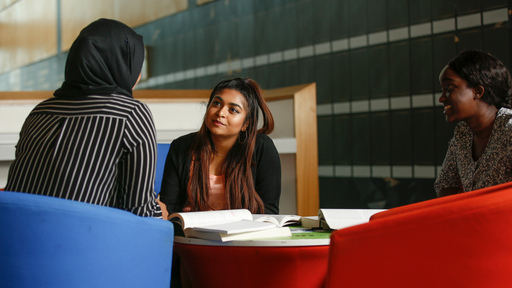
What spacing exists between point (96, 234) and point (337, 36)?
3.91m

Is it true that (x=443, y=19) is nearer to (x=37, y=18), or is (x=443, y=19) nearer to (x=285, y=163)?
(x=285, y=163)

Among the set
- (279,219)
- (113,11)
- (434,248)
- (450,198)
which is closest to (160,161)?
(279,219)

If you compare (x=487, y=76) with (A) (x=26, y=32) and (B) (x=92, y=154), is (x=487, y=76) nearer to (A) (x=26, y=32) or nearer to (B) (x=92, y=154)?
(B) (x=92, y=154)

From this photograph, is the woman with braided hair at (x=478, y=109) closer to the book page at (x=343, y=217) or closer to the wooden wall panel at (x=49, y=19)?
the book page at (x=343, y=217)

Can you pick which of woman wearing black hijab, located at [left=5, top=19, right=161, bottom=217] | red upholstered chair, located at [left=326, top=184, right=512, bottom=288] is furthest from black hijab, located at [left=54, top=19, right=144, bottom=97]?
red upholstered chair, located at [left=326, top=184, right=512, bottom=288]

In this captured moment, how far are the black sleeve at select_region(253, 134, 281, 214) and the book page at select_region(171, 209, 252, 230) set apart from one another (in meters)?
0.57

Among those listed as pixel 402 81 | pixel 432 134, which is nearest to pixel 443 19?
pixel 402 81

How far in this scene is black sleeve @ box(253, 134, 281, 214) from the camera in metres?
2.15

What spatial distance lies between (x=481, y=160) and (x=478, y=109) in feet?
0.66

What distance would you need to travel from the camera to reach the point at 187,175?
2.11m

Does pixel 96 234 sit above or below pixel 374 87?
below

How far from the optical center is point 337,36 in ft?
15.1

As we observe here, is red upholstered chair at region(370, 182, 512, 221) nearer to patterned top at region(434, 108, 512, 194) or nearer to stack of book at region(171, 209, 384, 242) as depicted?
stack of book at region(171, 209, 384, 242)

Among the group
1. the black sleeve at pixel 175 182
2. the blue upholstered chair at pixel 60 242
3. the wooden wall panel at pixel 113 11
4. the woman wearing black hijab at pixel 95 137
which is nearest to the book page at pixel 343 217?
the woman wearing black hijab at pixel 95 137
